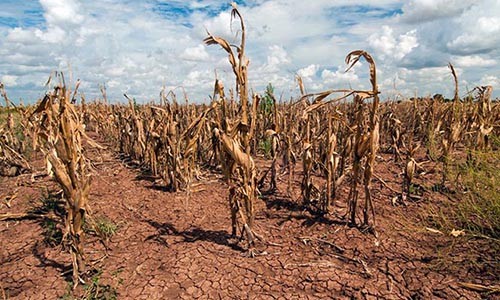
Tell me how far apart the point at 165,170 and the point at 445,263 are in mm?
3481

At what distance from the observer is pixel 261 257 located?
2934mm

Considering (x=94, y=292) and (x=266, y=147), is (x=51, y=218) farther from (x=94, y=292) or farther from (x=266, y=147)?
(x=266, y=147)

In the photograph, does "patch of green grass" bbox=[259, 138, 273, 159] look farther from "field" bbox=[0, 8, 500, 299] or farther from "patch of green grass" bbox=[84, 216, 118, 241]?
"patch of green grass" bbox=[84, 216, 118, 241]

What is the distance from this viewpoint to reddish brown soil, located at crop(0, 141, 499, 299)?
8.24ft

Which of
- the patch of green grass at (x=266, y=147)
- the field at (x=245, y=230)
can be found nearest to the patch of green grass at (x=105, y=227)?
the field at (x=245, y=230)

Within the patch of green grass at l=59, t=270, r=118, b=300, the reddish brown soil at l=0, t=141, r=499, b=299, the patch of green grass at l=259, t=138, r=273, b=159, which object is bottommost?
the patch of green grass at l=59, t=270, r=118, b=300

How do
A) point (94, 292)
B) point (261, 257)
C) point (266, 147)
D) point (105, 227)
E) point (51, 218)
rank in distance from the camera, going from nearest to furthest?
point (94, 292) < point (261, 257) < point (51, 218) < point (105, 227) < point (266, 147)

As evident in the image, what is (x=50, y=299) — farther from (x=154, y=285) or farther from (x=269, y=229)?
(x=269, y=229)

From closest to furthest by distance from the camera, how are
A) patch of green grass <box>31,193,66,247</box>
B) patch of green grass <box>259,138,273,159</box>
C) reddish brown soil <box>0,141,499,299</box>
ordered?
reddish brown soil <box>0,141,499,299</box>, patch of green grass <box>31,193,66,247</box>, patch of green grass <box>259,138,273,159</box>

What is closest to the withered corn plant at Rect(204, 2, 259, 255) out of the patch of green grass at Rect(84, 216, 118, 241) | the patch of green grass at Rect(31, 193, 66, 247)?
the patch of green grass at Rect(84, 216, 118, 241)

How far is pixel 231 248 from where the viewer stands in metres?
3.08

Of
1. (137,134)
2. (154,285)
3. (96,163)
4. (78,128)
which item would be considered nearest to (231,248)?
(154,285)

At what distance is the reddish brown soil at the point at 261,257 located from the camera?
8.24 ft

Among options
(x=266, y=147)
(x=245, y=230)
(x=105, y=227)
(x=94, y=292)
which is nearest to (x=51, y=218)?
(x=105, y=227)
